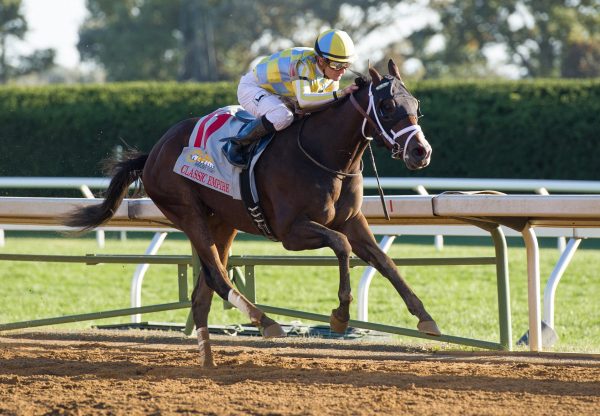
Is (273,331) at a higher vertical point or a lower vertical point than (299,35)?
lower

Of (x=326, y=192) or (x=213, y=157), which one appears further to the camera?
(x=213, y=157)

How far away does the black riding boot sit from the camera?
5.84m

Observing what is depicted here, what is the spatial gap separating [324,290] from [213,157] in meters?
4.81

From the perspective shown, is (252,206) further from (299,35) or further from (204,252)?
(299,35)

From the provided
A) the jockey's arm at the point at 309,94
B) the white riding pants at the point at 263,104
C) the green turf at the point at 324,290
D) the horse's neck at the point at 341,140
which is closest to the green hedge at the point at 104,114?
the green turf at the point at 324,290

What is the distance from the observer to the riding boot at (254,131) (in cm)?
584

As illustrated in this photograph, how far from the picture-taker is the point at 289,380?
5242 millimetres

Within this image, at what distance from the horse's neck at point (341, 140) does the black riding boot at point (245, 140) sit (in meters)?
0.32

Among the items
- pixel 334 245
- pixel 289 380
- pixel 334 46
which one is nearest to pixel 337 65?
pixel 334 46

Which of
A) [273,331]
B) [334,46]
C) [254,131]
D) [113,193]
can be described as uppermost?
[334,46]

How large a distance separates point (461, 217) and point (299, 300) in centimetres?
418

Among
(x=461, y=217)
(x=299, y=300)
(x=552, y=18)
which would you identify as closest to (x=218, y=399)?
(x=461, y=217)

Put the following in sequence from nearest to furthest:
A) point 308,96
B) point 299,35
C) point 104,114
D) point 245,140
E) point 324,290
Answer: point 308,96, point 245,140, point 324,290, point 104,114, point 299,35

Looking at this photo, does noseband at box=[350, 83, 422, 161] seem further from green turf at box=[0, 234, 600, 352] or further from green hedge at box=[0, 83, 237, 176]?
green hedge at box=[0, 83, 237, 176]
